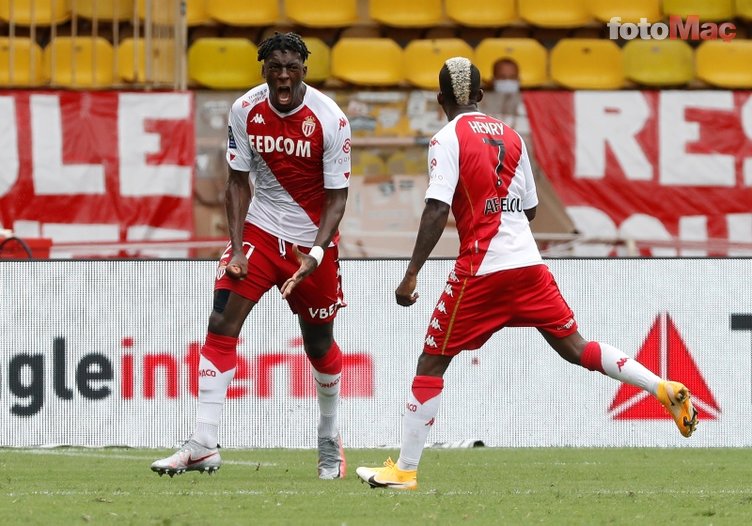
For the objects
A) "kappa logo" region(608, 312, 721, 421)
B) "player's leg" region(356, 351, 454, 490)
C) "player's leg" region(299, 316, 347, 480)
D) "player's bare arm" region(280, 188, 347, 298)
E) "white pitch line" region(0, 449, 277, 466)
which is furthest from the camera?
"kappa logo" region(608, 312, 721, 421)

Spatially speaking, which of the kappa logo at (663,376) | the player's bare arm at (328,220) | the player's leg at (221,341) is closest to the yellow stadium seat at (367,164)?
the kappa logo at (663,376)

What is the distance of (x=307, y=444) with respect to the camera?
9359 millimetres

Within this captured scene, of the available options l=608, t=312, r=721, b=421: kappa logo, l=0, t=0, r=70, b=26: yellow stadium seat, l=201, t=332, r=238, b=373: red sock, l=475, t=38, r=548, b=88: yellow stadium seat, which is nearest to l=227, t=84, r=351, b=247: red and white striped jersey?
l=201, t=332, r=238, b=373: red sock

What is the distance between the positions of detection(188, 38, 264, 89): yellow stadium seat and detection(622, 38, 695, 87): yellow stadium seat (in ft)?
13.6

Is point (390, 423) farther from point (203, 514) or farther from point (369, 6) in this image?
point (369, 6)

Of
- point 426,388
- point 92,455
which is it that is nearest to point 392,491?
point 426,388

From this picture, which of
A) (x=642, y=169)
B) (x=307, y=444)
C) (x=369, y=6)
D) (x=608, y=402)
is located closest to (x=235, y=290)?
(x=307, y=444)

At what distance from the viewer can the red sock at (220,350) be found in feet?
22.1

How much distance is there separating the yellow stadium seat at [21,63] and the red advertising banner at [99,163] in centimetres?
69

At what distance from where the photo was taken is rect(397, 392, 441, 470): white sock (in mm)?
6262

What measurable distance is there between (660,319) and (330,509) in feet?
15.1

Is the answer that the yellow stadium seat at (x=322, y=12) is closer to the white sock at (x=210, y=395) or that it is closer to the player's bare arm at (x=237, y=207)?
the player's bare arm at (x=237, y=207)

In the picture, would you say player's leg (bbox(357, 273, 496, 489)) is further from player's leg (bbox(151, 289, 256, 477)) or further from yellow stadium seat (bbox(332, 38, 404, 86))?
yellow stadium seat (bbox(332, 38, 404, 86))

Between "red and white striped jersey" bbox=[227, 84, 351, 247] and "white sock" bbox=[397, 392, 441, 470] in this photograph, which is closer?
"white sock" bbox=[397, 392, 441, 470]
